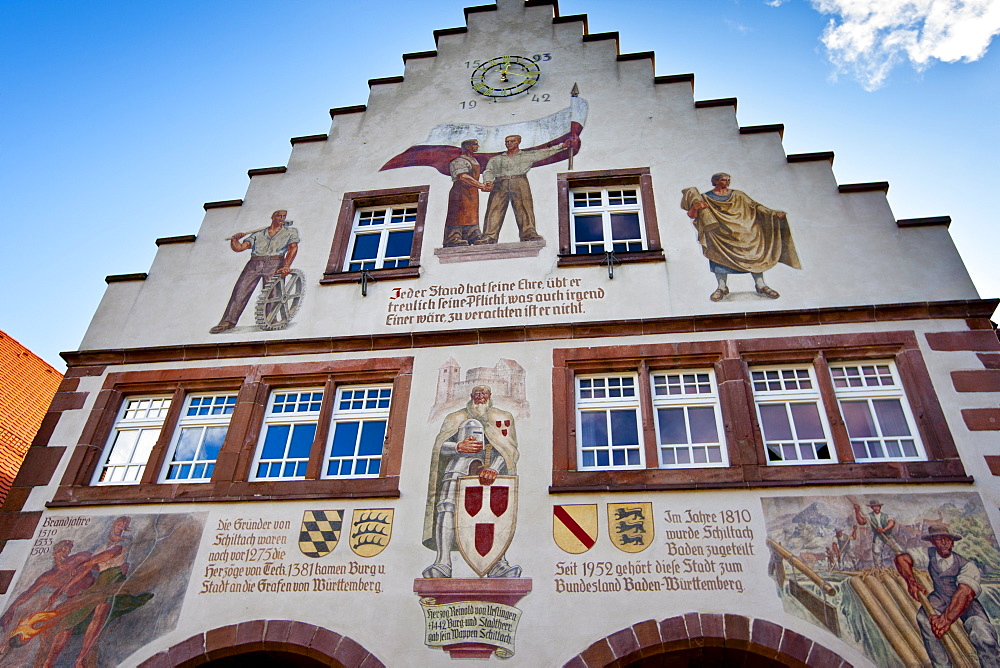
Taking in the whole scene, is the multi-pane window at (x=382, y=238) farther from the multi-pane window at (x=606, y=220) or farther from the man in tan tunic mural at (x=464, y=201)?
the multi-pane window at (x=606, y=220)

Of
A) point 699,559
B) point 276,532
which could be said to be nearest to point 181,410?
point 276,532

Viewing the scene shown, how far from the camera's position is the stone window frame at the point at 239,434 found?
9883mm

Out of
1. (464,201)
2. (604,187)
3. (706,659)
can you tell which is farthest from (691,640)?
(464,201)

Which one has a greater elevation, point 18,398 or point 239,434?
point 18,398

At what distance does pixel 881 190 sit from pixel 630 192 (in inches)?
130

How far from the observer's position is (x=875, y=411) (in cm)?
965

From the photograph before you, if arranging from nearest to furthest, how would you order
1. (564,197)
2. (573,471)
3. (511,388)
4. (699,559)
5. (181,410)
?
(699,559) → (573,471) → (511,388) → (181,410) → (564,197)

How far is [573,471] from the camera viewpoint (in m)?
9.51

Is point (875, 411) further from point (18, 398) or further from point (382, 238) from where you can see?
point (18, 398)

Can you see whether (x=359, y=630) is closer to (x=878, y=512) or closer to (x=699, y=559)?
(x=699, y=559)

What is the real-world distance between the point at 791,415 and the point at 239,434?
21.1 ft

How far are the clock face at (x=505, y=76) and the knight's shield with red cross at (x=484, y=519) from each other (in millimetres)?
7021

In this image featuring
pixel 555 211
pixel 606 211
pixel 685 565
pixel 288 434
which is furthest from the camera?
pixel 606 211

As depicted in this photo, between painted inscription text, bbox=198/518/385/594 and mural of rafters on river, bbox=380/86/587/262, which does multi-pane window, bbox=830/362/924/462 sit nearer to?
mural of rafters on river, bbox=380/86/587/262
